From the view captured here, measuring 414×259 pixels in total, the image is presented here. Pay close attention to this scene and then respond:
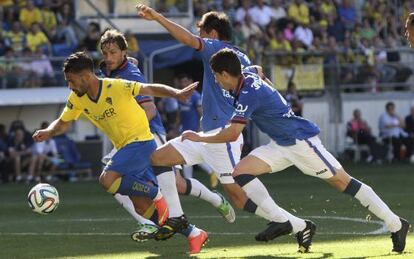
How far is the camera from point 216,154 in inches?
466

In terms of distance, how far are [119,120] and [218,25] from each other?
1.58 metres

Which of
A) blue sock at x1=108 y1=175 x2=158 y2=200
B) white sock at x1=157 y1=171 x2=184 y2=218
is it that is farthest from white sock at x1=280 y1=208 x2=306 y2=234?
blue sock at x1=108 y1=175 x2=158 y2=200

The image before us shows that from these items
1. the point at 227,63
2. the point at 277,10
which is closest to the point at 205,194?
the point at 227,63

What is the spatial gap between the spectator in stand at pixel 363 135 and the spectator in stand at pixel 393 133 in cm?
33

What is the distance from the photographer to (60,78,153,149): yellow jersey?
10984 mm

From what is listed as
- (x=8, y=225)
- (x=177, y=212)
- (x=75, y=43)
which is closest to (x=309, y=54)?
(x=75, y=43)

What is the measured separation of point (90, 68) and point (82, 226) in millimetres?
3609

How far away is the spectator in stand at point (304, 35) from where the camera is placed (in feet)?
98.1

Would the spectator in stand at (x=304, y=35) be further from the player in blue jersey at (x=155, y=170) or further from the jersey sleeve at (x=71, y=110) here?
the jersey sleeve at (x=71, y=110)

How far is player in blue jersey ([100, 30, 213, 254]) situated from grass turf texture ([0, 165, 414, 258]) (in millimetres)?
186

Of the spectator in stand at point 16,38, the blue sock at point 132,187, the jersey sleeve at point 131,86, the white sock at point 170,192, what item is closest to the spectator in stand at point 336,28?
the spectator in stand at point 16,38

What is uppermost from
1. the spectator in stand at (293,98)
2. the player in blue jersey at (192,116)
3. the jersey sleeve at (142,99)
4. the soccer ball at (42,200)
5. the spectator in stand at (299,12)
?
the jersey sleeve at (142,99)

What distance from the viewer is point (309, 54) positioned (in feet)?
95.5

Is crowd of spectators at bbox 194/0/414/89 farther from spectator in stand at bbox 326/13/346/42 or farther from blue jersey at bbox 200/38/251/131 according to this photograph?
blue jersey at bbox 200/38/251/131
